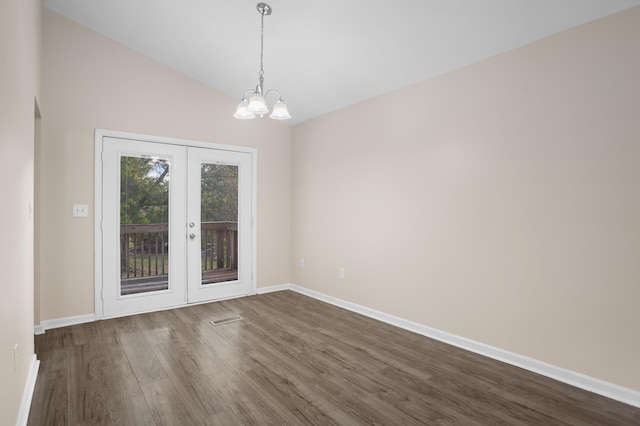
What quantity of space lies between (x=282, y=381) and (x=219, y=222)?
107 inches

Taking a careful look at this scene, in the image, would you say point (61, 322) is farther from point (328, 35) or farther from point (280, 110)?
point (328, 35)

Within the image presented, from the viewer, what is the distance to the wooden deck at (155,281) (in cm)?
417

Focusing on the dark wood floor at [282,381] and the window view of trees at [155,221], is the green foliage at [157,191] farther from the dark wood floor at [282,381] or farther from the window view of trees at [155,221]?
the dark wood floor at [282,381]

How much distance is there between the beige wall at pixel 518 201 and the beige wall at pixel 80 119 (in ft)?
7.93

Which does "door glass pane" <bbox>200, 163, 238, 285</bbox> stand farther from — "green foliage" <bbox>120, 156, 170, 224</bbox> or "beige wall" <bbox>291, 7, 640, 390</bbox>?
"beige wall" <bbox>291, 7, 640, 390</bbox>

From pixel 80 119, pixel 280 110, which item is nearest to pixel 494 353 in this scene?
pixel 280 110

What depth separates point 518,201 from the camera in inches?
114

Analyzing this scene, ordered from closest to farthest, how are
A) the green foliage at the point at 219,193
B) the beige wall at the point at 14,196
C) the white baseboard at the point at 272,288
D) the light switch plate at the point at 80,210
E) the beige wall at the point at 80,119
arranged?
1. the beige wall at the point at 14,196
2. the beige wall at the point at 80,119
3. the light switch plate at the point at 80,210
4. the green foliage at the point at 219,193
5. the white baseboard at the point at 272,288

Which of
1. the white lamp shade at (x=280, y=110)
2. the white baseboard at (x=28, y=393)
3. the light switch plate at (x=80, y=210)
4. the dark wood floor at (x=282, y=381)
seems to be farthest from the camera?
the light switch plate at (x=80, y=210)

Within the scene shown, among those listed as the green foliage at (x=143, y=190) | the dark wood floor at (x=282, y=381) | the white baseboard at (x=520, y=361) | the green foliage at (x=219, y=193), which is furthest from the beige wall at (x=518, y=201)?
the green foliage at (x=143, y=190)

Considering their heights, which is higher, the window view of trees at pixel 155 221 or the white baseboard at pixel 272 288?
the window view of trees at pixel 155 221

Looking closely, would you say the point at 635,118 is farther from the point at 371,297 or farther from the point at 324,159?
the point at 324,159

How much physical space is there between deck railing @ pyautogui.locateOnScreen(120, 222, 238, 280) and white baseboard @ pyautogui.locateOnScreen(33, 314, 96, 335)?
538 millimetres

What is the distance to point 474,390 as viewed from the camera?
2504mm
